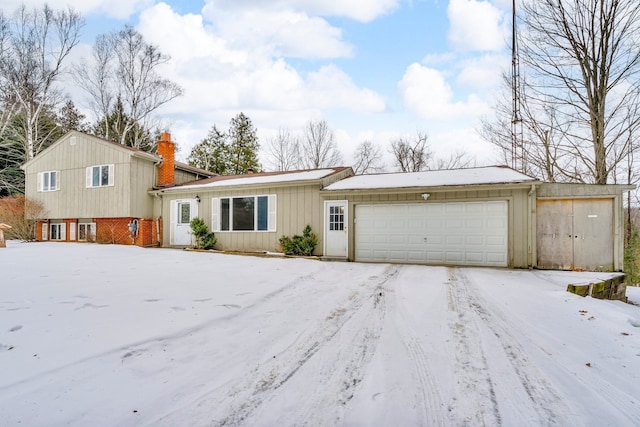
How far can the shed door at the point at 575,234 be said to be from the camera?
27.0 feet

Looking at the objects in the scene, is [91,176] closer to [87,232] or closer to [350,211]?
[87,232]

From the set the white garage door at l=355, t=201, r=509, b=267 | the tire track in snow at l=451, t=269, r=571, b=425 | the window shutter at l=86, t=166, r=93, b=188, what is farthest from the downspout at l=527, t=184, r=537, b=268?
the window shutter at l=86, t=166, r=93, b=188

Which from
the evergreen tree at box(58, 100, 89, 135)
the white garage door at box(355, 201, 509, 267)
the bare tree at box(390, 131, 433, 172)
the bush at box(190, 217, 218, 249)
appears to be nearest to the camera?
the white garage door at box(355, 201, 509, 267)

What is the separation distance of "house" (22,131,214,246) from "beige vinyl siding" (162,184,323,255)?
3.14m

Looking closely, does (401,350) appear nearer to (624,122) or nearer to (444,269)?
(444,269)

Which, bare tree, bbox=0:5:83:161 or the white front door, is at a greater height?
bare tree, bbox=0:5:83:161

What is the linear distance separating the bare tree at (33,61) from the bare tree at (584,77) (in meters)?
24.5

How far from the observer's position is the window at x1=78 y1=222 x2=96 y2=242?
14.1 metres

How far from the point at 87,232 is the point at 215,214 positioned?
6958mm

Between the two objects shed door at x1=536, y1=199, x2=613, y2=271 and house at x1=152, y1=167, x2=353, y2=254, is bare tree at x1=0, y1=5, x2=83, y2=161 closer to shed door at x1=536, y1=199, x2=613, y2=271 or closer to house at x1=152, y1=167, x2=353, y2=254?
house at x1=152, y1=167, x2=353, y2=254

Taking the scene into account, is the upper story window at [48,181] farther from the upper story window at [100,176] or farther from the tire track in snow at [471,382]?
the tire track in snow at [471,382]

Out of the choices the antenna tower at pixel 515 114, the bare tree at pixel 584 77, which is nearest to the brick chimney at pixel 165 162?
the antenna tower at pixel 515 114

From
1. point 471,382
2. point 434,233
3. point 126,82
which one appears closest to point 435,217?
point 434,233

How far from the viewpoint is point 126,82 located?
2178 cm
